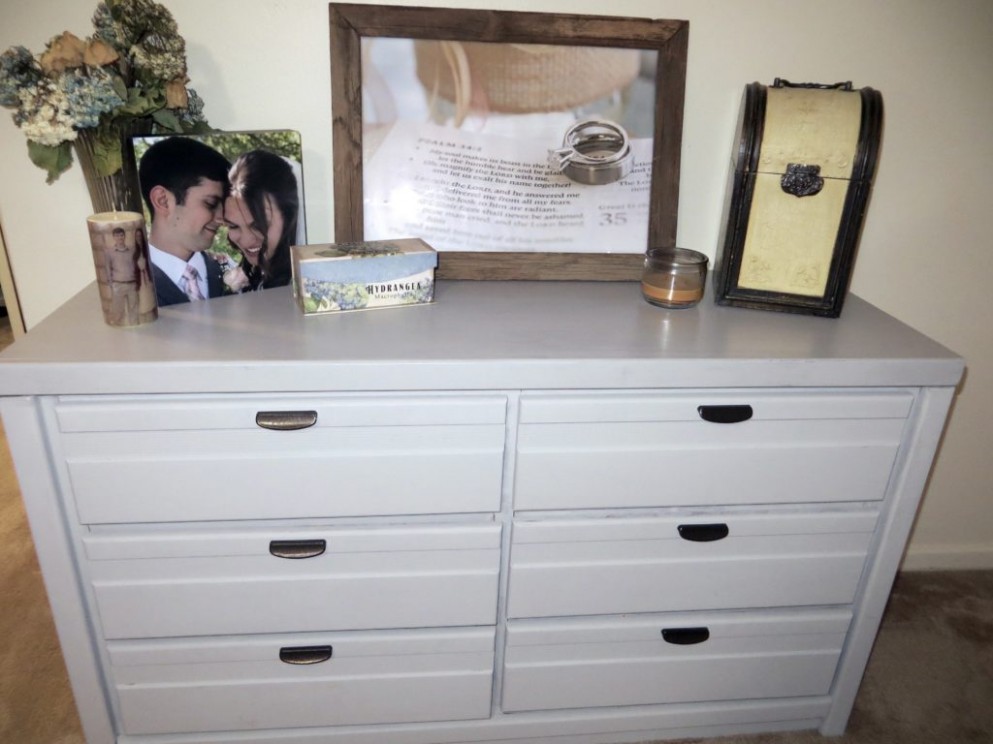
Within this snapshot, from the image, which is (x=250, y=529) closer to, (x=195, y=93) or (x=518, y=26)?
(x=195, y=93)

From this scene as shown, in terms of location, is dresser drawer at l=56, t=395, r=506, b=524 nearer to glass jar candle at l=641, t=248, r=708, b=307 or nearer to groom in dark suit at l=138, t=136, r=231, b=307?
groom in dark suit at l=138, t=136, r=231, b=307

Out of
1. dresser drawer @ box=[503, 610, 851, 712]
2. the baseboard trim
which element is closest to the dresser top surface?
dresser drawer @ box=[503, 610, 851, 712]

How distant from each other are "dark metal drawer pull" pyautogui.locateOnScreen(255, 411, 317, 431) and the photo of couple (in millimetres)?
303

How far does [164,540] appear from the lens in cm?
114

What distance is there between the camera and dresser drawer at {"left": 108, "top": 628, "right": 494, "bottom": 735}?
1251 mm

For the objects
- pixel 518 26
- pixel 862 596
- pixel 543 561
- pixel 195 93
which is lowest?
pixel 862 596

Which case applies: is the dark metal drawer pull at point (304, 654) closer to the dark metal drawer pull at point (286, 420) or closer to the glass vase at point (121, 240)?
the dark metal drawer pull at point (286, 420)

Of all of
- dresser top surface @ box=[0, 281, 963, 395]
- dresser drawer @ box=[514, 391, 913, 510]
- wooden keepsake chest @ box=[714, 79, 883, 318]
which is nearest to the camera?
dresser top surface @ box=[0, 281, 963, 395]

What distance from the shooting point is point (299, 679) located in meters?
1.29

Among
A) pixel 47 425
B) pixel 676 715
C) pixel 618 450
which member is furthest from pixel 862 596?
pixel 47 425

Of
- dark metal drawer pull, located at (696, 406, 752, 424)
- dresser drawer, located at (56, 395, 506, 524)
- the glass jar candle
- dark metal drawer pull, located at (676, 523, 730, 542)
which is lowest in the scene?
dark metal drawer pull, located at (676, 523, 730, 542)

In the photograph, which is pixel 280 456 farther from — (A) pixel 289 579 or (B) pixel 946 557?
(B) pixel 946 557

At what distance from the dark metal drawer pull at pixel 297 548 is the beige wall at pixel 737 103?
2.06ft

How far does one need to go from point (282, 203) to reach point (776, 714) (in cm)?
140
